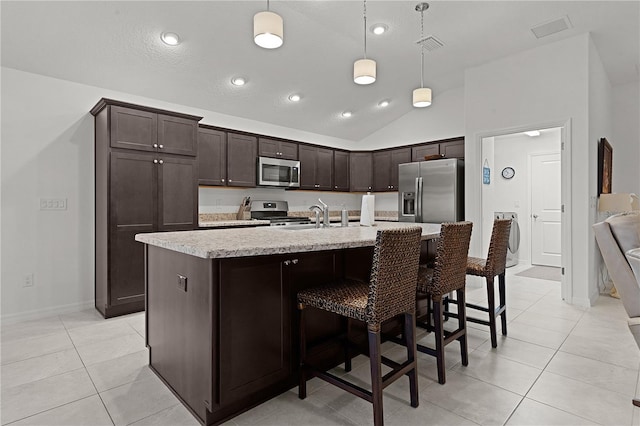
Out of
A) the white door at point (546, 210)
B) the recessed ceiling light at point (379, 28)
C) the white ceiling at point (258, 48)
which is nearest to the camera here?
the white ceiling at point (258, 48)

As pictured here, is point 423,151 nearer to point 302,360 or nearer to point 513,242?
point 513,242

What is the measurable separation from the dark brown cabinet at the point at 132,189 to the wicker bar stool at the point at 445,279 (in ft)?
9.31

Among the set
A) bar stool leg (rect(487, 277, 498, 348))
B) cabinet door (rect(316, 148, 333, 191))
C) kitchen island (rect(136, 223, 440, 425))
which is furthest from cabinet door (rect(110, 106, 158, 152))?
bar stool leg (rect(487, 277, 498, 348))

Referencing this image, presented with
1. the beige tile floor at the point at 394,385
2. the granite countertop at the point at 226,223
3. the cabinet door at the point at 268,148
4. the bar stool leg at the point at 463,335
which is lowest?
the beige tile floor at the point at 394,385

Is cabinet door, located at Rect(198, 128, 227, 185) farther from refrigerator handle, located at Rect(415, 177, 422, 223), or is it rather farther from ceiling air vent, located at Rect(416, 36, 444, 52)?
refrigerator handle, located at Rect(415, 177, 422, 223)

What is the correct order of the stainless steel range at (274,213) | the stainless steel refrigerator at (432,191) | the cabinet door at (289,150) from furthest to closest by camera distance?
1. the cabinet door at (289,150)
2. the stainless steel range at (274,213)
3. the stainless steel refrigerator at (432,191)

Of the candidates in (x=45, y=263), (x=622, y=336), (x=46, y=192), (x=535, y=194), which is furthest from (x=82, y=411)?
(x=535, y=194)

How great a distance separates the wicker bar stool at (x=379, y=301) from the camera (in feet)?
5.27

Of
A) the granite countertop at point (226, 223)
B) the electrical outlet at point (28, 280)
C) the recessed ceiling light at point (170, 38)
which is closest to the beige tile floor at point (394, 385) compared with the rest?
the electrical outlet at point (28, 280)

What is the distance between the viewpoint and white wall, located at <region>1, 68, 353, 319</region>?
329cm

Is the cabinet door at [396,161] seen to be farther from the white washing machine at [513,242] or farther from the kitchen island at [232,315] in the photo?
the kitchen island at [232,315]

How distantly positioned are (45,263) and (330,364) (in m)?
3.20

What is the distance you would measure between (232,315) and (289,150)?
13.7ft

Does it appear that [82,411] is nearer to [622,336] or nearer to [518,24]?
[622,336]
